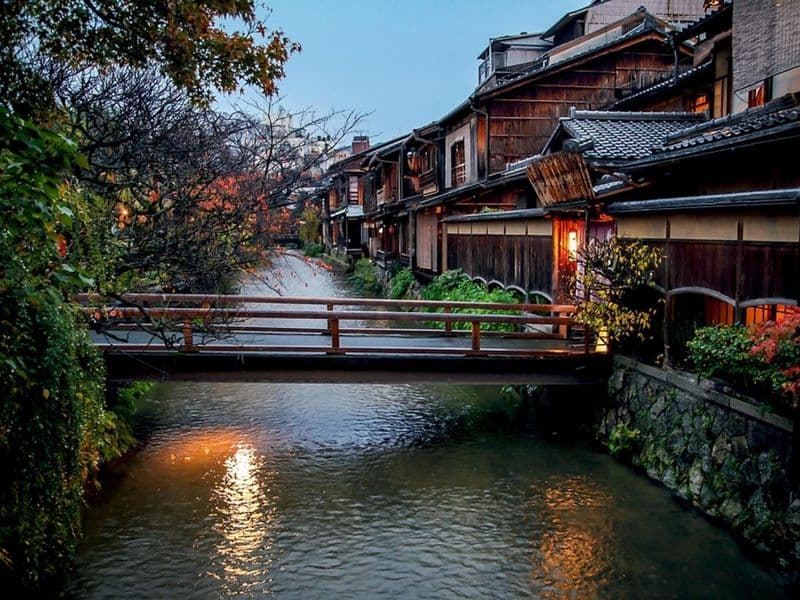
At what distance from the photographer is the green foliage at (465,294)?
19922mm

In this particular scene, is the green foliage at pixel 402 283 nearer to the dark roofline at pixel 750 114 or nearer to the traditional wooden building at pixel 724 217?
the traditional wooden building at pixel 724 217

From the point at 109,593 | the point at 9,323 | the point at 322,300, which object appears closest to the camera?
the point at 9,323

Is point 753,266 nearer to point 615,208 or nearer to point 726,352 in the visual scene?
point 726,352

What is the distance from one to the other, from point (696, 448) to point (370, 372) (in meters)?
5.99

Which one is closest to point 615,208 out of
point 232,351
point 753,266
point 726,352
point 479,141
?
point 753,266

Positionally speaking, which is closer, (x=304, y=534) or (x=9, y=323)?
(x=9, y=323)

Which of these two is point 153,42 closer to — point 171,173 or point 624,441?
point 171,173

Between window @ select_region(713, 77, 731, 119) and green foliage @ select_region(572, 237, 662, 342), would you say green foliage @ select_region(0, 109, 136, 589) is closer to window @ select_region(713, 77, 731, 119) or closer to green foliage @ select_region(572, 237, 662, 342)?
green foliage @ select_region(572, 237, 662, 342)

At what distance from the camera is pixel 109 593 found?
339 inches

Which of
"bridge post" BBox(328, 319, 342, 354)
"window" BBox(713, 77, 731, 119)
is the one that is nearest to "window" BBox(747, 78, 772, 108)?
"window" BBox(713, 77, 731, 119)

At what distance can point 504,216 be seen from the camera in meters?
20.6

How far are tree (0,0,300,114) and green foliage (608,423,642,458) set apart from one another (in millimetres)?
8578

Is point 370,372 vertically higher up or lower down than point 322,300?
lower down

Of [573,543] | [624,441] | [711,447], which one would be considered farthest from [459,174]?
[573,543]
